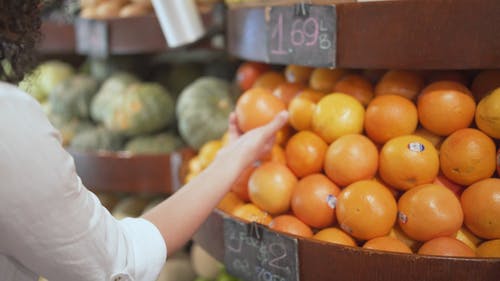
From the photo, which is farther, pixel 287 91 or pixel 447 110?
pixel 287 91

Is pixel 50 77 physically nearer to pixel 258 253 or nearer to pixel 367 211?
pixel 258 253

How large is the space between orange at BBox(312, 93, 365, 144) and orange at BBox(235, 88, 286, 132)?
12 centimetres

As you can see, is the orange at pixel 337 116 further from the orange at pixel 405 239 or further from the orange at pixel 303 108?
the orange at pixel 405 239

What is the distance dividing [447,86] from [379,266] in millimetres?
392

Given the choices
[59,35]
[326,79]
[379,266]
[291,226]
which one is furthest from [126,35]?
[379,266]

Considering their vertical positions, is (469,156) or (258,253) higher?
(469,156)

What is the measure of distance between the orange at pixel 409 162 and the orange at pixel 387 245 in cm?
12

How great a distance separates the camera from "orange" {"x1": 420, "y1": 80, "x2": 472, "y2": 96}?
3.41 feet

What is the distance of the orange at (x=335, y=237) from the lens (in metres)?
1.01

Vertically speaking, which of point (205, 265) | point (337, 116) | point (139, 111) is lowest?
point (205, 265)

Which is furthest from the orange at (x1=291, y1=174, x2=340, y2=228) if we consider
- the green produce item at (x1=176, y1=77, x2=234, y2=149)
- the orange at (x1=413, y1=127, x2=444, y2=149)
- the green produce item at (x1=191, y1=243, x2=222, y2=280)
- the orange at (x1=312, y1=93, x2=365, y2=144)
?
the green produce item at (x1=176, y1=77, x2=234, y2=149)

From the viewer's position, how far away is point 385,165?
A: 1.05 m

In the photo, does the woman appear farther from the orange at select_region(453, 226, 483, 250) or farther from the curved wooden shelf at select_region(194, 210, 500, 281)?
the orange at select_region(453, 226, 483, 250)

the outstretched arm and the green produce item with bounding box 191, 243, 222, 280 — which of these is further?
the green produce item with bounding box 191, 243, 222, 280
